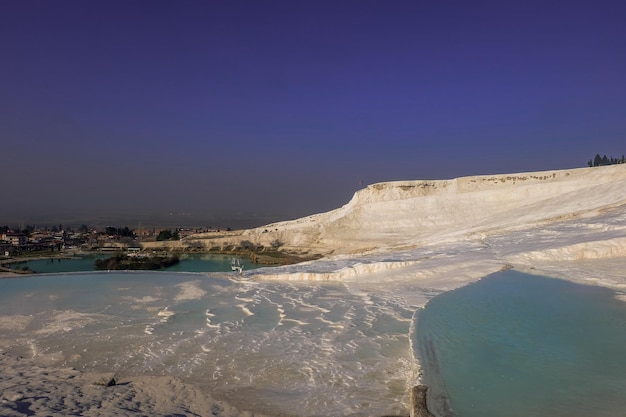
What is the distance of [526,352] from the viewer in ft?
19.4

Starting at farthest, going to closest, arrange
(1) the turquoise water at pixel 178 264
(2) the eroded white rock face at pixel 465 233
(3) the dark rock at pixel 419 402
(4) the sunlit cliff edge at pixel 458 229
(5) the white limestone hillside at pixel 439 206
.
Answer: (1) the turquoise water at pixel 178 264 → (5) the white limestone hillside at pixel 439 206 → (4) the sunlit cliff edge at pixel 458 229 → (2) the eroded white rock face at pixel 465 233 → (3) the dark rock at pixel 419 402

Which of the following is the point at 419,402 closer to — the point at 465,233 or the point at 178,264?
the point at 465,233

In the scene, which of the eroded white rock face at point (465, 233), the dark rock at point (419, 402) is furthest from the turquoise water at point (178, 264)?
the dark rock at point (419, 402)

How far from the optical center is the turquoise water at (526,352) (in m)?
4.50

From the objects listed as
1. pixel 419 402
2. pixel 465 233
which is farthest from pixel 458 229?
pixel 419 402

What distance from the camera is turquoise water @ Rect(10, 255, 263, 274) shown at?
34125 millimetres

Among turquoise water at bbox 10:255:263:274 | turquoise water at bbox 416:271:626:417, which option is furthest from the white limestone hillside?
turquoise water at bbox 416:271:626:417

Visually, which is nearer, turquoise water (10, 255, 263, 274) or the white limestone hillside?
the white limestone hillside

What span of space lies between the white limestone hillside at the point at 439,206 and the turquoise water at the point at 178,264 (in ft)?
21.5

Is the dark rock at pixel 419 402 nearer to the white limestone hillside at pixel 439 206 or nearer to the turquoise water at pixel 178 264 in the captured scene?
the white limestone hillside at pixel 439 206

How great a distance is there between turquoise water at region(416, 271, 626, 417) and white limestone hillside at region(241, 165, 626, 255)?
17.8m

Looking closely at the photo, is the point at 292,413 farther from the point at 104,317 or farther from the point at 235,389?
the point at 104,317

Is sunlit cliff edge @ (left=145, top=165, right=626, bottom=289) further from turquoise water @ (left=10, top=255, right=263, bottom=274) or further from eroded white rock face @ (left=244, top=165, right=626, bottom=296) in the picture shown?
turquoise water @ (left=10, top=255, right=263, bottom=274)

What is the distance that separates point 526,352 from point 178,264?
35.4 m
